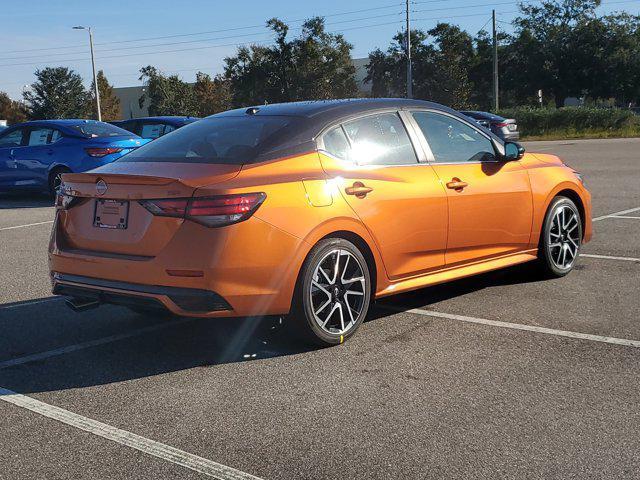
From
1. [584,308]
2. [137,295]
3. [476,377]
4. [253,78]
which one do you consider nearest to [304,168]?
[137,295]

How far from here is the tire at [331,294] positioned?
490 cm

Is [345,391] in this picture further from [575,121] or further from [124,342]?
[575,121]

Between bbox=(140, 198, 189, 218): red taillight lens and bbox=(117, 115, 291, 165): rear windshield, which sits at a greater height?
bbox=(117, 115, 291, 165): rear windshield

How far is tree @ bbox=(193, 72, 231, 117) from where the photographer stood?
7662 cm

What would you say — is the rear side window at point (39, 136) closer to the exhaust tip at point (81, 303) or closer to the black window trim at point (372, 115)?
the exhaust tip at point (81, 303)

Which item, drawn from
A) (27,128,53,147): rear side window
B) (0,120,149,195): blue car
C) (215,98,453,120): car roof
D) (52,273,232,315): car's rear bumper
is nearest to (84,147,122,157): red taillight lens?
(0,120,149,195): blue car

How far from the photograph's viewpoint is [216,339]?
5395 millimetres

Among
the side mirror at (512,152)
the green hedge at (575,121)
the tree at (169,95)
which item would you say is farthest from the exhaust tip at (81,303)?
the tree at (169,95)

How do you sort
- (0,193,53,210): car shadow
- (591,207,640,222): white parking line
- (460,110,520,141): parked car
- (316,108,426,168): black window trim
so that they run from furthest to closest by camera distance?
(460,110,520,141): parked car < (0,193,53,210): car shadow < (591,207,640,222): white parking line < (316,108,426,168): black window trim

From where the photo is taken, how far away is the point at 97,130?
1465cm

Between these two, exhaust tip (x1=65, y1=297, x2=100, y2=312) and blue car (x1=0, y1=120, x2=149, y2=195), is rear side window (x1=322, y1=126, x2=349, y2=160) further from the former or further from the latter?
blue car (x1=0, y1=120, x2=149, y2=195)

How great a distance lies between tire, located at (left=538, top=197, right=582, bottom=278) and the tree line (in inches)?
2559

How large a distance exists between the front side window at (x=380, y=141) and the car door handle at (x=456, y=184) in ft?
1.08

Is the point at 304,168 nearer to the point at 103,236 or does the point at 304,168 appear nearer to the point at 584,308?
the point at 103,236
